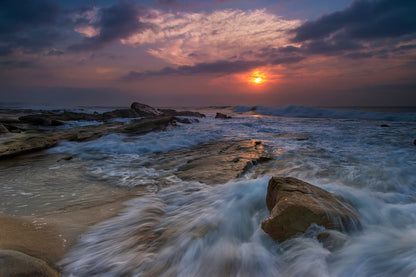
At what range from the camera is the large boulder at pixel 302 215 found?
1.68 m

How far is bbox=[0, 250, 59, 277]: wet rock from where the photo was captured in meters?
1.07

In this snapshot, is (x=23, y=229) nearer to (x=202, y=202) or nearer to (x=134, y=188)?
(x=134, y=188)

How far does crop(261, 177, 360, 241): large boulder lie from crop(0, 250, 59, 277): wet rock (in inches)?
65.3

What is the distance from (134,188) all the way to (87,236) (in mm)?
1239

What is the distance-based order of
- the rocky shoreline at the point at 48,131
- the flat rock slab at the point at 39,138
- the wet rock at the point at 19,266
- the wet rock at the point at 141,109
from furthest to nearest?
the wet rock at the point at 141,109 → the rocky shoreline at the point at 48,131 → the flat rock slab at the point at 39,138 → the wet rock at the point at 19,266

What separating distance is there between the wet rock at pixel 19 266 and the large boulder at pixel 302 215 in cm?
166

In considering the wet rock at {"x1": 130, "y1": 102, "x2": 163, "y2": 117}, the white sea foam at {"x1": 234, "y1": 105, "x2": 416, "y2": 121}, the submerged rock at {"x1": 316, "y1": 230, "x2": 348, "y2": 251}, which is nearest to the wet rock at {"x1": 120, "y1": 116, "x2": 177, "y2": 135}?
the submerged rock at {"x1": 316, "y1": 230, "x2": 348, "y2": 251}

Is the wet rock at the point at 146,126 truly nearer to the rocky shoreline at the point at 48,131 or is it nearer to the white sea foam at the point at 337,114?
the rocky shoreline at the point at 48,131

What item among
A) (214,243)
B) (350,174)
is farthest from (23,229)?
(350,174)

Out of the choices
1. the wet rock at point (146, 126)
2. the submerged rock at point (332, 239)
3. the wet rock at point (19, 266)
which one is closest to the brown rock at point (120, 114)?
the wet rock at point (146, 126)

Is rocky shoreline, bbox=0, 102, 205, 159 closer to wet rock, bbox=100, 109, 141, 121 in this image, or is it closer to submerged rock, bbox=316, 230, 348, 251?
wet rock, bbox=100, 109, 141, 121

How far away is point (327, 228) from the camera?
1.72 m

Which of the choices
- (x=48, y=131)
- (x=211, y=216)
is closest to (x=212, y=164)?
(x=211, y=216)

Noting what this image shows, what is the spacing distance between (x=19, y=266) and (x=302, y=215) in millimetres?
1955
